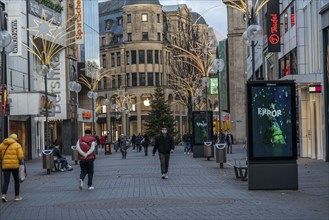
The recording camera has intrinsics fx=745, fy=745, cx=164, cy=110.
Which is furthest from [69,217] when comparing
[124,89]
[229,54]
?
[124,89]

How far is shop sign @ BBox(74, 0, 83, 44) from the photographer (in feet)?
218

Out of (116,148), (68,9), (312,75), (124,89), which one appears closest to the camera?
(312,75)

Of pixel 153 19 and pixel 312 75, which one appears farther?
pixel 153 19

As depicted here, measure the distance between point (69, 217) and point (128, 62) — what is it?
4238 inches

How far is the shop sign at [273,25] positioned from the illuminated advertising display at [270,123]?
24293mm

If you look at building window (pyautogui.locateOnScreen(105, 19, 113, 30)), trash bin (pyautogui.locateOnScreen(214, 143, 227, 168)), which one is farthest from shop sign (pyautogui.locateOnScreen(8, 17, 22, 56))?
building window (pyautogui.locateOnScreen(105, 19, 113, 30))

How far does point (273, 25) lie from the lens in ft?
141

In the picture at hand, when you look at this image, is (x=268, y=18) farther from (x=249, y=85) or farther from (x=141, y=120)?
(x=141, y=120)

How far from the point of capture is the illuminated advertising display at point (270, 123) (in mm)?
18641

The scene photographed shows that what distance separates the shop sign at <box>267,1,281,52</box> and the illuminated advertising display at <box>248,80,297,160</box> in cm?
2429

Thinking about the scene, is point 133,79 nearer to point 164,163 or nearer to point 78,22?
point 78,22

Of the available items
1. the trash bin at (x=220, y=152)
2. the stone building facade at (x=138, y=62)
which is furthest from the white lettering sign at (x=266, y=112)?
the stone building facade at (x=138, y=62)

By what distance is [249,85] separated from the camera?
18.5 meters

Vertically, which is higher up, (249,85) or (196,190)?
(249,85)
